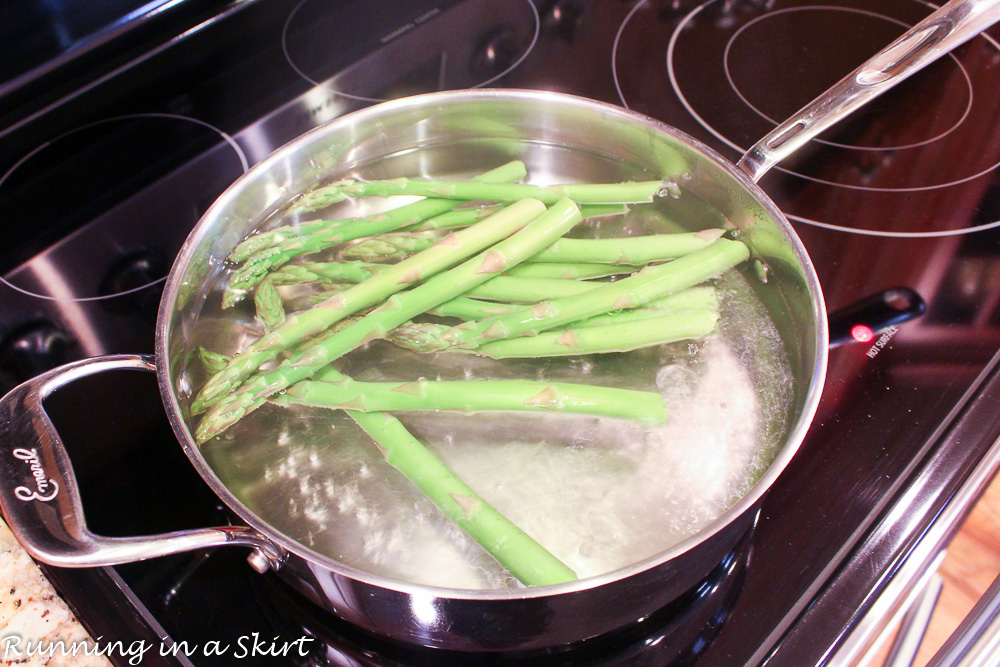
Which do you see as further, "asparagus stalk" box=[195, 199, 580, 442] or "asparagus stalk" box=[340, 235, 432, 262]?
"asparagus stalk" box=[340, 235, 432, 262]

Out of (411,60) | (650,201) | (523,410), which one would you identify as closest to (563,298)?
(523,410)

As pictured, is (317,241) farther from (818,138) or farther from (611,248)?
(818,138)

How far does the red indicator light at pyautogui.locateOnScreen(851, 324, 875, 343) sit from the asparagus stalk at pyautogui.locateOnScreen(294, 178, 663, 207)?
0.36m

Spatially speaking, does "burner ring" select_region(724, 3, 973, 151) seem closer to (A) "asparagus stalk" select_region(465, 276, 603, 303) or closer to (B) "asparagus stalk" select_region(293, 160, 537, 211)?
(B) "asparagus stalk" select_region(293, 160, 537, 211)

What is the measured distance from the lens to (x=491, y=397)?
0.90m

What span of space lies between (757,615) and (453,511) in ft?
1.17

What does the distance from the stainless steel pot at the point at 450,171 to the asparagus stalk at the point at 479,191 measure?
60 millimetres

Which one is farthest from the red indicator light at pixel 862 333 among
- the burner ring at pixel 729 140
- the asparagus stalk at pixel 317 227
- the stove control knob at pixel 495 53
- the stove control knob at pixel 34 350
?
the stove control knob at pixel 34 350

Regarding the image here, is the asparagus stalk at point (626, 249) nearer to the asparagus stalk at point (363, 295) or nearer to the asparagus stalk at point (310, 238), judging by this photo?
the asparagus stalk at point (363, 295)

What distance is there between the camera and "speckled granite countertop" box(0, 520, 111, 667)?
30.5 inches

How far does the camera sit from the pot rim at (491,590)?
655 mm

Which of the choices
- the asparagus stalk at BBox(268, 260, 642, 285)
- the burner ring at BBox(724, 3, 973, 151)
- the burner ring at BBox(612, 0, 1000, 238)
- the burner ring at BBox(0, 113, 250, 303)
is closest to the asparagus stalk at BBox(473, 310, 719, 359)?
the asparagus stalk at BBox(268, 260, 642, 285)

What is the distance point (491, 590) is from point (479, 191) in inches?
25.6

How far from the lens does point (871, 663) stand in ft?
3.42
